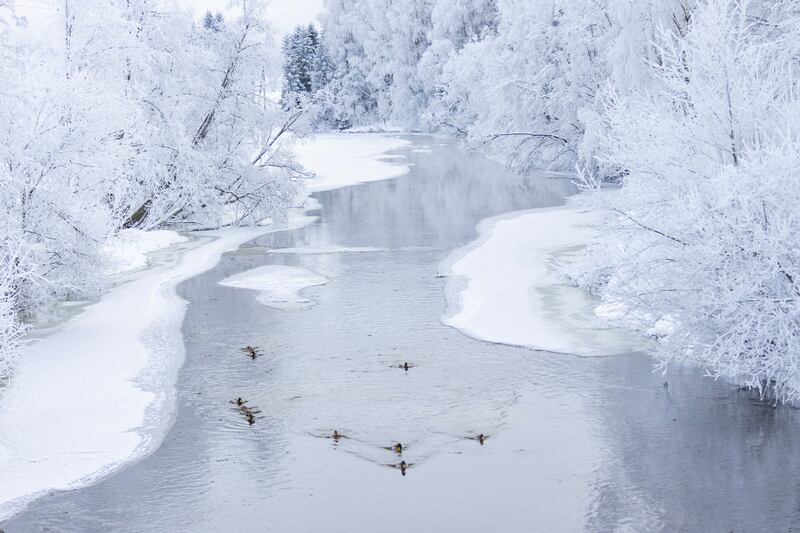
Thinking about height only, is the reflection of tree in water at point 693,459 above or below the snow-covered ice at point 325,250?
below

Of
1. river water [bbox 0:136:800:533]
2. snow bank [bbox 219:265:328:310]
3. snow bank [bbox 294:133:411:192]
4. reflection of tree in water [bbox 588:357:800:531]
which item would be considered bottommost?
reflection of tree in water [bbox 588:357:800:531]

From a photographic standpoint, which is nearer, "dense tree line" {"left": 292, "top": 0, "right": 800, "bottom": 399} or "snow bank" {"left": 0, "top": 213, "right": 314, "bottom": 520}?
"snow bank" {"left": 0, "top": 213, "right": 314, "bottom": 520}

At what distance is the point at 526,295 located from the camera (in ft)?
49.9

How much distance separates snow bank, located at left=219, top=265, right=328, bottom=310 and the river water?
0.55 m

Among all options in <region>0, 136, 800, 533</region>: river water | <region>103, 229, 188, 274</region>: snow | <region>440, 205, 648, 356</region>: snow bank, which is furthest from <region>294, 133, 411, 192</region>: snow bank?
<region>0, 136, 800, 533</region>: river water

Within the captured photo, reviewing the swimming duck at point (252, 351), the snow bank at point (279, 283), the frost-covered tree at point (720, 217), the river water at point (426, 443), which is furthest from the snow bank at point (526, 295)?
the swimming duck at point (252, 351)

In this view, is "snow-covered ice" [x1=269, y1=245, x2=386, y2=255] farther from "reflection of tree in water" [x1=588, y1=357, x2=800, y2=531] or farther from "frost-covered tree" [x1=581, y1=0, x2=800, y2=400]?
"reflection of tree in water" [x1=588, y1=357, x2=800, y2=531]

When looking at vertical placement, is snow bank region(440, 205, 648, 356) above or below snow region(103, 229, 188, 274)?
below

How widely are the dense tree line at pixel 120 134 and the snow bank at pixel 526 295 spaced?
18.0 feet

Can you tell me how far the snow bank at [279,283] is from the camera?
49.6 feet

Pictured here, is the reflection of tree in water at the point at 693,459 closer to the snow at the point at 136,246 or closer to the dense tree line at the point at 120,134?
the dense tree line at the point at 120,134

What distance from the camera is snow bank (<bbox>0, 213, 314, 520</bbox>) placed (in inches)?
339

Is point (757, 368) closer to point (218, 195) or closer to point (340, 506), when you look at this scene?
point (340, 506)

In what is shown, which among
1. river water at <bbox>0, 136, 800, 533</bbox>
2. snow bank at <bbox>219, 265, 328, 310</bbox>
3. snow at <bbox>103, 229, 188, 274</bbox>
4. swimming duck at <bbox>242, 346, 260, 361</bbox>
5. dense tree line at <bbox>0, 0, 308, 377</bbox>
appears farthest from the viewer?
snow at <bbox>103, 229, 188, 274</bbox>
